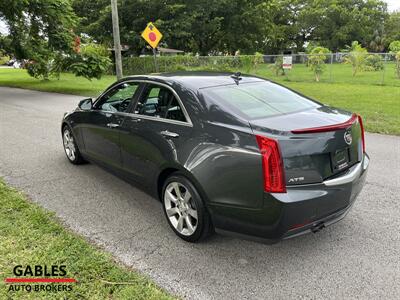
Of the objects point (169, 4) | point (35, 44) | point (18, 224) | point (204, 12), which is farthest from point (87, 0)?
point (18, 224)

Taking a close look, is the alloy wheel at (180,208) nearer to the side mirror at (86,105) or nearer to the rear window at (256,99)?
the rear window at (256,99)

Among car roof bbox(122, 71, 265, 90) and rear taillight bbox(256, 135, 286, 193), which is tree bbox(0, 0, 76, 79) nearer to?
car roof bbox(122, 71, 265, 90)

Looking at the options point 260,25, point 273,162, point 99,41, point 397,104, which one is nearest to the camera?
point 273,162

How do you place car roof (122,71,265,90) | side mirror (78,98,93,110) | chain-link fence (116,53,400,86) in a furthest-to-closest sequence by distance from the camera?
chain-link fence (116,53,400,86) → side mirror (78,98,93,110) → car roof (122,71,265,90)

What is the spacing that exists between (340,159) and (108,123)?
280 cm

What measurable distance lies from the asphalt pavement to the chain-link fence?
14.2m

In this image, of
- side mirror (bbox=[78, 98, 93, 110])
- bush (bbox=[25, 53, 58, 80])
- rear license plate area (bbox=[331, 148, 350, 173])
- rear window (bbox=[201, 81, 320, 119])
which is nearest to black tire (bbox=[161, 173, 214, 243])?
rear window (bbox=[201, 81, 320, 119])

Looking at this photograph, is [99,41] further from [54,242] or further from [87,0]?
[54,242]

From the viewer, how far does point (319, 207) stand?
9.52ft

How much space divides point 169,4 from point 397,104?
28.7 m

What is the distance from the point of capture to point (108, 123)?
15.0 ft

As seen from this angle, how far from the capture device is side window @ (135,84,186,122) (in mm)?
3648

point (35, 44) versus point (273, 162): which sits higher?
point (35, 44)

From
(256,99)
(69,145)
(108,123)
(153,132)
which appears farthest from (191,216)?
(69,145)
